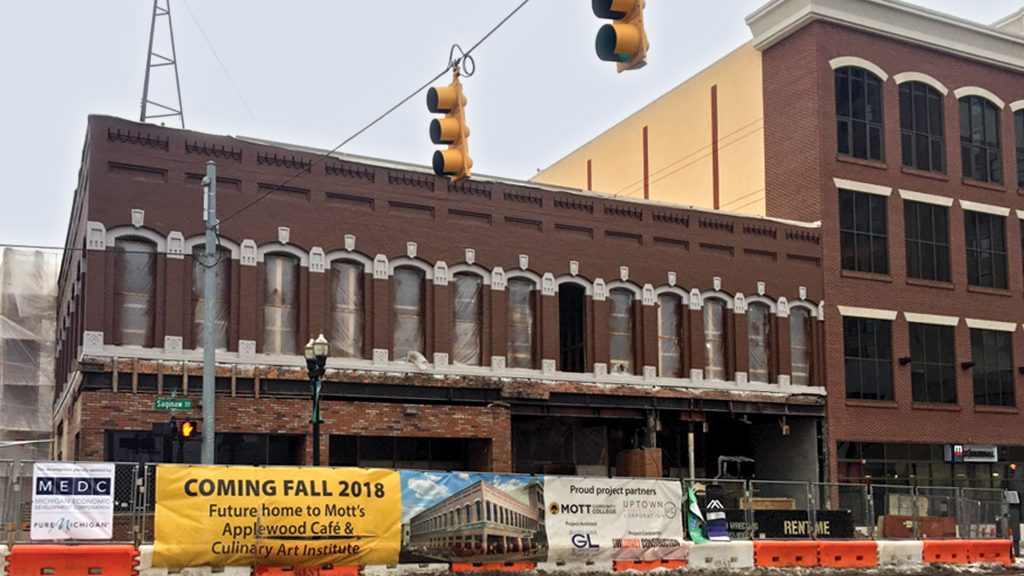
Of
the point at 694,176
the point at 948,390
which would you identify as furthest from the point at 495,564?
the point at 694,176

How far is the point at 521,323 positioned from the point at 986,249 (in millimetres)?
19264

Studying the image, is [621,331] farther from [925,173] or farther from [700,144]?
[925,173]

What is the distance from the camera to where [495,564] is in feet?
76.8

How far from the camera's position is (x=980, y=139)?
147ft

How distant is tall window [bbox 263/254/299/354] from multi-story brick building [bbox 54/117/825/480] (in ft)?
0.17

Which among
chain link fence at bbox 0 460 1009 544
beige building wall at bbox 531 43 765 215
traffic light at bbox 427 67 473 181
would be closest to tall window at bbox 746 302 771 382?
chain link fence at bbox 0 460 1009 544

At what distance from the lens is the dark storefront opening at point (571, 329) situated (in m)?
37.3

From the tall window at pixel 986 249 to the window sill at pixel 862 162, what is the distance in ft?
13.8

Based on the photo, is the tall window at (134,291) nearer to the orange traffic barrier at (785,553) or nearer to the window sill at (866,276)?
the orange traffic barrier at (785,553)

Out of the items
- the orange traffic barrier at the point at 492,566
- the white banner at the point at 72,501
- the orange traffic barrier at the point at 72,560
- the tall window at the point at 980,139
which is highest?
the tall window at the point at 980,139

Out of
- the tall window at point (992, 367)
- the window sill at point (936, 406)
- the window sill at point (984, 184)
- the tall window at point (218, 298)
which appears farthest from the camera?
the window sill at point (984, 184)

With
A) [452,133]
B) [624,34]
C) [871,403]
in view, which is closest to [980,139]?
[871,403]

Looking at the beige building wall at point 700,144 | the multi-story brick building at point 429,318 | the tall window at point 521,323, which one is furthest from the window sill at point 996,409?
the tall window at point 521,323

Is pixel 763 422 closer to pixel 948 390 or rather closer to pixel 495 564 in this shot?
pixel 948 390
